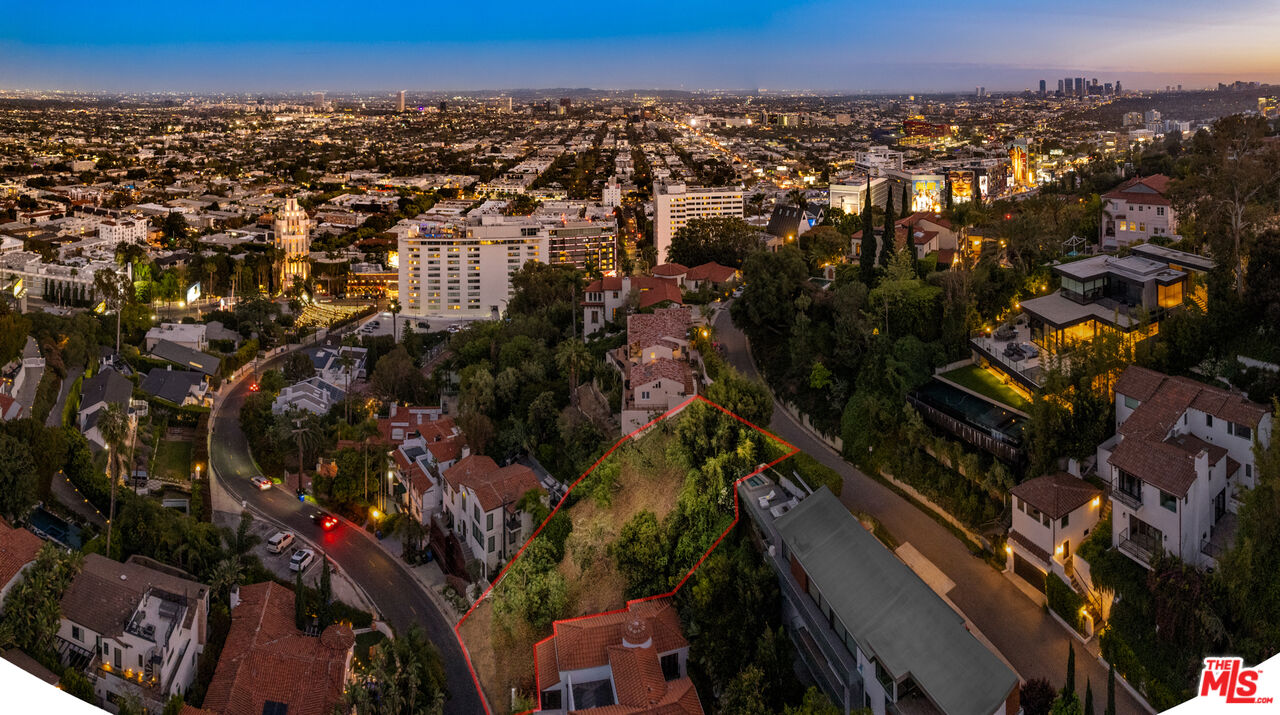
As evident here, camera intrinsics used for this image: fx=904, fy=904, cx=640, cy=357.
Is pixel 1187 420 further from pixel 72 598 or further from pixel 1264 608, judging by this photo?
pixel 72 598

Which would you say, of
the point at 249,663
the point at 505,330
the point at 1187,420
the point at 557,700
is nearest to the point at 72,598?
the point at 249,663

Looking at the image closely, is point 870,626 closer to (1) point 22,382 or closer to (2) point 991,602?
(2) point 991,602

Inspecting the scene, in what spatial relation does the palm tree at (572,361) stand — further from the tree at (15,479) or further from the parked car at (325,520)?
the tree at (15,479)

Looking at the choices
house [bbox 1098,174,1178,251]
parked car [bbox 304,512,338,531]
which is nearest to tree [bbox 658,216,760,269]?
house [bbox 1098,174,1178,251]

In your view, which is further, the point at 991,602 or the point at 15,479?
the point at 15,479

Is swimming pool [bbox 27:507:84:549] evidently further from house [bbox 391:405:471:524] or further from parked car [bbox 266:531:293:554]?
house [bbox 391:405:471:524]

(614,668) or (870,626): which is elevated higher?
(870,626)

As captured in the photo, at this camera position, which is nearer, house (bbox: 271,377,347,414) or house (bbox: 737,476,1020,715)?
house (bbox: 737,476,1020,715)

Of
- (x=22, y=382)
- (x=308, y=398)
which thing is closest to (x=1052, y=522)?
(x=22, y=382)
